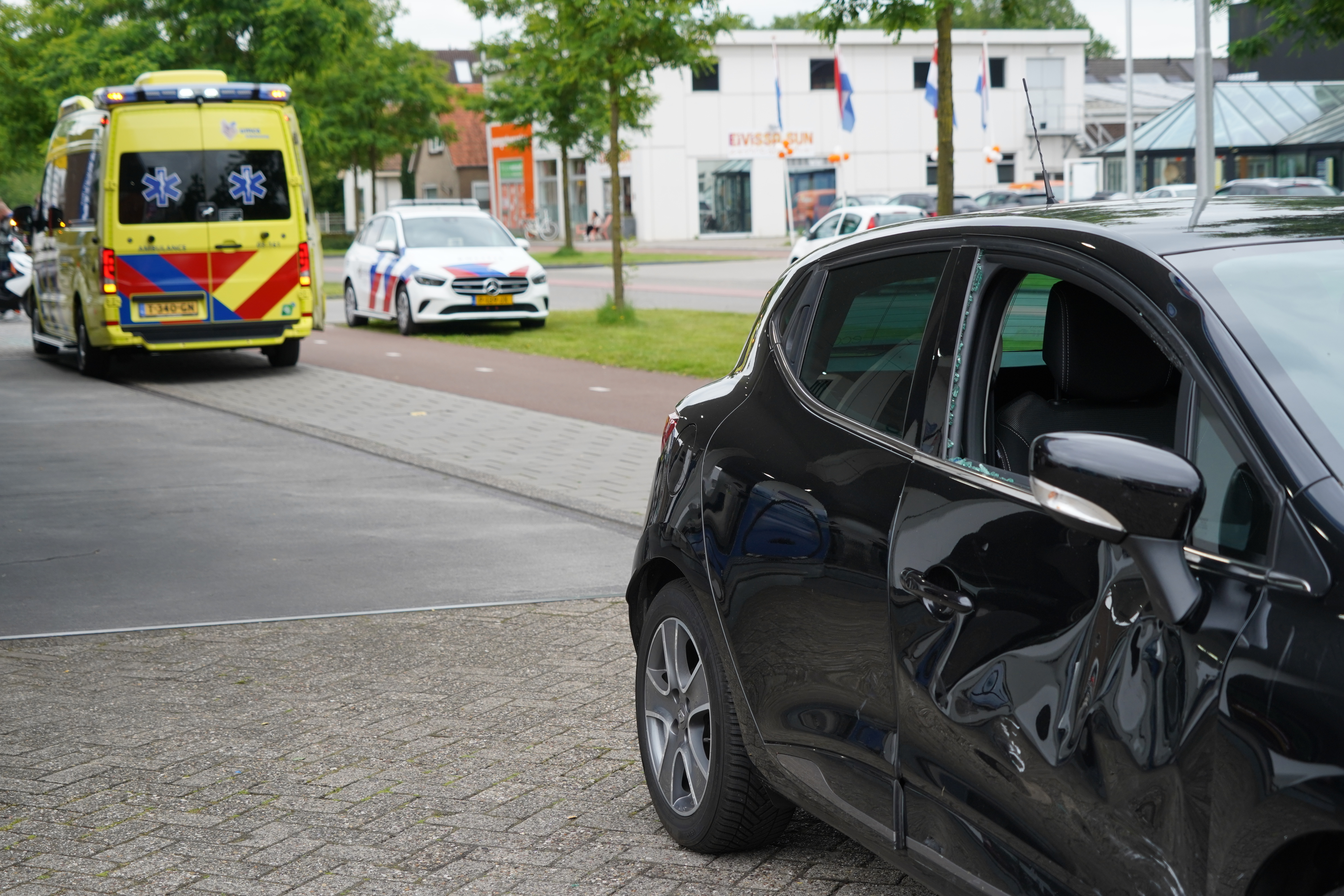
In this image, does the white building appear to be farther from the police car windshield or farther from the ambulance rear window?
the ambulance rear window

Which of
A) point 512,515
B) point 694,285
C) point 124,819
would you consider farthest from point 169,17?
point 124,819

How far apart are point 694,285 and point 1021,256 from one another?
28575 mm

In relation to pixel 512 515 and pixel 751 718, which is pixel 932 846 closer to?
pixel 751 718

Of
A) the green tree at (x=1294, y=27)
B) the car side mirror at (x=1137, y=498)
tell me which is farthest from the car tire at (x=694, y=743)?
the green tree at (x=1294, y=27)

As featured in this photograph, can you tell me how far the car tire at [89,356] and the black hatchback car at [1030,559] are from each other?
1322 centimetres

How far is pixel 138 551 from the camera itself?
7.71 meters

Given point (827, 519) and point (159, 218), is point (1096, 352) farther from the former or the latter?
point (159, 218)

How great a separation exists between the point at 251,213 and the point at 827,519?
13.4m

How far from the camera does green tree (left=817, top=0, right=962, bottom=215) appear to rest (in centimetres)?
1265

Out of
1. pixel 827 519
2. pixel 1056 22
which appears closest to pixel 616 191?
pixel 827 519

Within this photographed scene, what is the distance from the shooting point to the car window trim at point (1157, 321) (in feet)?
7.16

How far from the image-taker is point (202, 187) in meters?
15.3

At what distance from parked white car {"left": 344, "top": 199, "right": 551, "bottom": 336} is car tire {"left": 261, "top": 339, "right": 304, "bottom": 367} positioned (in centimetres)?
352

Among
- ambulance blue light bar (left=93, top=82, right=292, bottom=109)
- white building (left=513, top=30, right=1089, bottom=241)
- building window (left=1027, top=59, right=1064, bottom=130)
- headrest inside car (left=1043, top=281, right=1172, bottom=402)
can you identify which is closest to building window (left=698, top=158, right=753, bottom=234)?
white building (left=513, top=30, right=1089, bottom=241)
